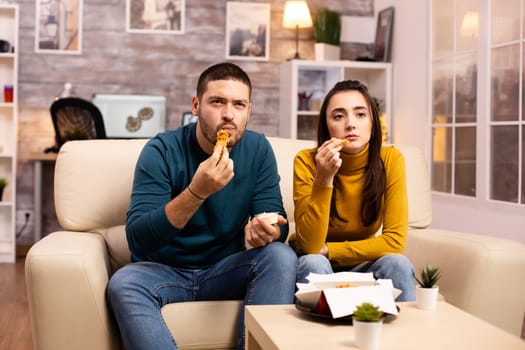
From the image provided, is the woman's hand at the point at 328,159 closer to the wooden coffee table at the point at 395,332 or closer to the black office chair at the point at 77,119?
the wooden coffee table at the point at 395,332

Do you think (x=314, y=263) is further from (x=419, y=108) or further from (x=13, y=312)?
(x=419, y=108)

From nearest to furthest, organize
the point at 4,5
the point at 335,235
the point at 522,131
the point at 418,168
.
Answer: the point at 335,235, the point at 418,168, the point at 522,131, the point at 4,5

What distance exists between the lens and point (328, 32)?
591cm

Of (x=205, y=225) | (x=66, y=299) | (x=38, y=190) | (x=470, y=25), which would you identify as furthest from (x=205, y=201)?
(x=38, y=190)

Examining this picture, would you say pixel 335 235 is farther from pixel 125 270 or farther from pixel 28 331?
pixel 28 331

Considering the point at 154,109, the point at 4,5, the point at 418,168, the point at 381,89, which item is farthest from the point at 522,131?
the point at 4,5

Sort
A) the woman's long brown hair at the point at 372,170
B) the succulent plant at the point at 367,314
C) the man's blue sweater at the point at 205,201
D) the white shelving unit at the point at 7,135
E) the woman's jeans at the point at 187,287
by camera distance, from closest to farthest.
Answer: the succulent plant at the point at 367,314 → the woman's jeans at the point at 187,287 → the man's blue sweater at the point at 205,201 → the woman's long brown hair at the point at 372,170 → the white shelving unit at the point at 7,135

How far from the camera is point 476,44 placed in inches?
176

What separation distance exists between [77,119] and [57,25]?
110 centimetres

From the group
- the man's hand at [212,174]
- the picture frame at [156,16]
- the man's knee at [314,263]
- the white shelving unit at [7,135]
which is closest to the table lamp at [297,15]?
the picture frame at [156,16]

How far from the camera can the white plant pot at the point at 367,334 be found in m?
1.45

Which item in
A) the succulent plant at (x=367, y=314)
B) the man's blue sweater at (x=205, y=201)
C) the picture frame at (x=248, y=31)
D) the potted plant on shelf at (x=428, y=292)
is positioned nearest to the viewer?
the succulent plant at (x=367, y=314)

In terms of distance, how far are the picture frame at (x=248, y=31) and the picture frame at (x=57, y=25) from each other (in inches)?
47.6

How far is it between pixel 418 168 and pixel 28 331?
1.88 m
